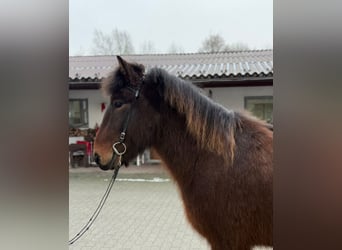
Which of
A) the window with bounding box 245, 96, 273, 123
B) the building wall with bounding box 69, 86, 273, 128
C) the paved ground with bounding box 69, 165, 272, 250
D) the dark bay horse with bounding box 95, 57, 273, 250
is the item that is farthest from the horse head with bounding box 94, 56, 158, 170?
the window with bounding box 245, 96, 273, 123

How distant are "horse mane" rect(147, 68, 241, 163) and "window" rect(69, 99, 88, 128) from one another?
5.68 m

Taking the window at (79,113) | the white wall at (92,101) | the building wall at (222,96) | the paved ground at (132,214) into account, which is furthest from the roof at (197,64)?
the paved ground at (132,214)

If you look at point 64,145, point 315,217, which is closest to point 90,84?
point 64,145

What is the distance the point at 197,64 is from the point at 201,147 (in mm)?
5550

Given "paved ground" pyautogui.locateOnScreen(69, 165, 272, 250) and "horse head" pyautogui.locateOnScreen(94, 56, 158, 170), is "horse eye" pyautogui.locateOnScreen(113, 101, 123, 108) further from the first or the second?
"paved ground" pyautogui.locateOnScreen(69, 165, 272, 250)

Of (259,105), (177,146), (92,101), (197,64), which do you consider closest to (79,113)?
(92,101)

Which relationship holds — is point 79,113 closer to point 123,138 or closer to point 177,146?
point 123,138

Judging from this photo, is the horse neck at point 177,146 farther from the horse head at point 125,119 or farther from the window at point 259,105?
the window at point 259,105

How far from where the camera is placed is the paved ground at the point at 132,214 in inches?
114

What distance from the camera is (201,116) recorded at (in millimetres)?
1487

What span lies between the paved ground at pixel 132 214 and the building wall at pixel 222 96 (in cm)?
137

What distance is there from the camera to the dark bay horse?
4.50 feet

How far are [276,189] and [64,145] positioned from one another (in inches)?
25.3

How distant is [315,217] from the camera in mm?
706
